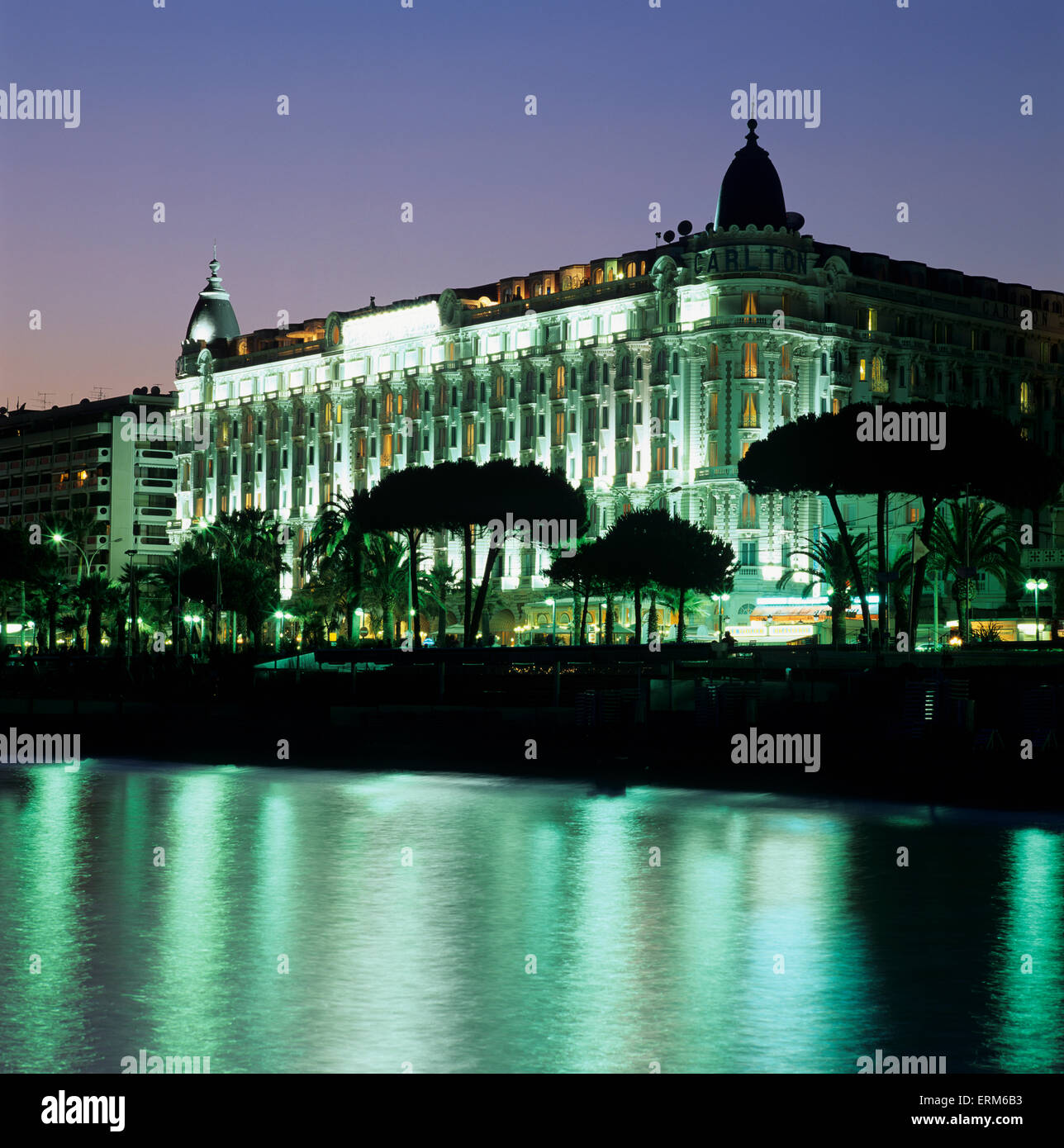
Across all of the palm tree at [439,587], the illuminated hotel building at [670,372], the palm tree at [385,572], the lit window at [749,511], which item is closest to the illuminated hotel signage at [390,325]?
the illuminated hotel building at [670,372]

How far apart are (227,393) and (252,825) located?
129692 millimetres

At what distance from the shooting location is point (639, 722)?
30.7m

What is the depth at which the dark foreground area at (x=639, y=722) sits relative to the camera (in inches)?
966

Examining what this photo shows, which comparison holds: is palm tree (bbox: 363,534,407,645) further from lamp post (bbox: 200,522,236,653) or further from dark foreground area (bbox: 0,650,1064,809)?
dark foreground area (bbox: 0,650,1064,809)

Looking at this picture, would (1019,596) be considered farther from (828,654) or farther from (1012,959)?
(1012,959)

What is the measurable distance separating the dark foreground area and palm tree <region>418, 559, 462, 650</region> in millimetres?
50256

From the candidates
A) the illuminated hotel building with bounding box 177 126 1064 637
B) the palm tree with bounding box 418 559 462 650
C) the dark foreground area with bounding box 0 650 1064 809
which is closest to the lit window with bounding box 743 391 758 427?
the illuminated hotel building with bounding box 177 126 1064 637

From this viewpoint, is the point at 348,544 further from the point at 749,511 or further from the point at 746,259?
the point at 746,259

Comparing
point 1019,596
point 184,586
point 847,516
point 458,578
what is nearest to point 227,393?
point 458,578

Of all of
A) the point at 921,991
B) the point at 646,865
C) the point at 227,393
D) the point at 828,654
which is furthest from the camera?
the point at 227,393

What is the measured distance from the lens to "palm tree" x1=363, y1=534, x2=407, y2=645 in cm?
9581

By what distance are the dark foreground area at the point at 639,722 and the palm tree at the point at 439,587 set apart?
50256 millimetres

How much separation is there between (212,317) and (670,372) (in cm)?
6272
